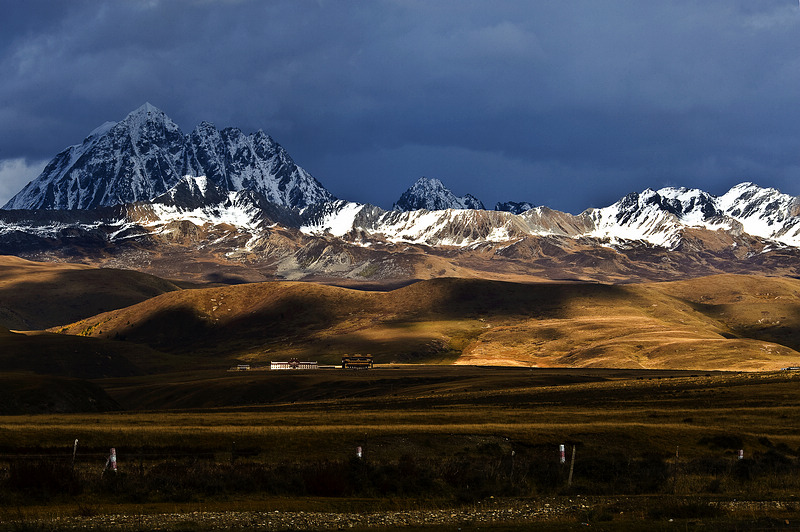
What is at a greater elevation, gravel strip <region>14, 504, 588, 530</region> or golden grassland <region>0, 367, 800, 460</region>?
gravel strip <region>14, 504, 588, 530</region>

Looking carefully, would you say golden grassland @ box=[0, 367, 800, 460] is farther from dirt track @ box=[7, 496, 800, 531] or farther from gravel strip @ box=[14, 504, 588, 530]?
dirt track @ box=[7, 496, 800, 531]

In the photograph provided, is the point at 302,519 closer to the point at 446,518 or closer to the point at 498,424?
the point at 446,518

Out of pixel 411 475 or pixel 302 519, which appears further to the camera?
pixel 411 475

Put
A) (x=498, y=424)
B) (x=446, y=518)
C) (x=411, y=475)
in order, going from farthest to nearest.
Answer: (x=498, y=424) < (x=411, y=475) < (x=446, y=518)

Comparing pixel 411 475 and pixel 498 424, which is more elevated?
pixel 411 475

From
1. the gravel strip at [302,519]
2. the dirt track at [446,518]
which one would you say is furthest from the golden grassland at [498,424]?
the dirt track at [446,518]

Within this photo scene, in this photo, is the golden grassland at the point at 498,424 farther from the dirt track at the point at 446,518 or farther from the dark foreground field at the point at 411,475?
the dirt track at the point at 446,518

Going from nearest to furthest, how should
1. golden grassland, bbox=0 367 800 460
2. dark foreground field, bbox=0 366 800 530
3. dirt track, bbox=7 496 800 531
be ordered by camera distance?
dirt track, bbox=7 496 800 531, dark foreground field, bbox=0 366 800 530, golden grassland, bbox=0 367 800 460

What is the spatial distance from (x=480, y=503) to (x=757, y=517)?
10405 millimetres

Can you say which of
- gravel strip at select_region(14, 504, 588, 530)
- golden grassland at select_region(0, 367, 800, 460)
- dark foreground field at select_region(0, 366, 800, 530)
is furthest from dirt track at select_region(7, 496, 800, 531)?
golden grassland at select_region(0, 367, 800, 460)

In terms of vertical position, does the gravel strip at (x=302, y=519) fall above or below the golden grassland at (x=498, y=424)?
above

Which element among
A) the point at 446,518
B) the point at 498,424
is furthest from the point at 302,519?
the point at 498,424

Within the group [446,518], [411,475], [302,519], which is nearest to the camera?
[302,519]

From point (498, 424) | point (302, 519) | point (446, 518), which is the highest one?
point (302, 519)
